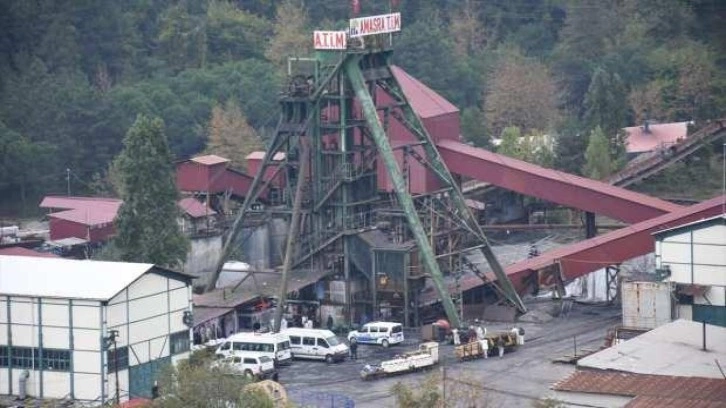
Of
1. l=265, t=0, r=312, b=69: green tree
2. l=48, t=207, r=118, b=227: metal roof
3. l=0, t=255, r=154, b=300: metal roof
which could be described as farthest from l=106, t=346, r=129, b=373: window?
l=265, t=0, r=312, b=69: green tree

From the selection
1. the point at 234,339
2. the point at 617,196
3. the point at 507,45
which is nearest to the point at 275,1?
the point at 507,45

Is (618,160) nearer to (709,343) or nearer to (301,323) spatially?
(301,323)

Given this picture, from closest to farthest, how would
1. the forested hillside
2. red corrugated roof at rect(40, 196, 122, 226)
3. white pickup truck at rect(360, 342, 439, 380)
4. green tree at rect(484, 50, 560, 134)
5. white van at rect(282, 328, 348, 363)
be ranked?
white pickup truck at rect(360, 342, 439, 380) < white van at rect(282, 328, 348, 363) < red corrugated roof at rect(40, 196, 122, 226) < the forested hillside < green tree at rect(484, 50, 560, 134)

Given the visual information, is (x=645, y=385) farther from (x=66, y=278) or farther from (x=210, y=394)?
(x=66, y=278)

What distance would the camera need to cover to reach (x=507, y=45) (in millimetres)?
91000

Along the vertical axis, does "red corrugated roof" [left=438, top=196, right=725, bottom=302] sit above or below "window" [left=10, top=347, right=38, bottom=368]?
above

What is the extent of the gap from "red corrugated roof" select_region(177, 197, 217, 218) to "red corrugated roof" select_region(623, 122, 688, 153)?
20.0 meters

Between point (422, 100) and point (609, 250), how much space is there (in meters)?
9.96

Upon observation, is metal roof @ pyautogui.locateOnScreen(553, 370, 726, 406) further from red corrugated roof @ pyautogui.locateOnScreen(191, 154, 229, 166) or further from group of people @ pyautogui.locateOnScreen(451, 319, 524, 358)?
red corrugated roof @ pyautogui.locateOnScreen(191, 154, 229, 166)

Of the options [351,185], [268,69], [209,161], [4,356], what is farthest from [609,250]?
[268,69]

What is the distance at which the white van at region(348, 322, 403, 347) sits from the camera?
1903 inches

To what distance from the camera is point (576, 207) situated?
55500mm

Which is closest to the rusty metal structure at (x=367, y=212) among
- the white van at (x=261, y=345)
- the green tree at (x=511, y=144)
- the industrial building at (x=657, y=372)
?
the white van at (x=261, y=345)

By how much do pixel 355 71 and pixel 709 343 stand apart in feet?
44.5
